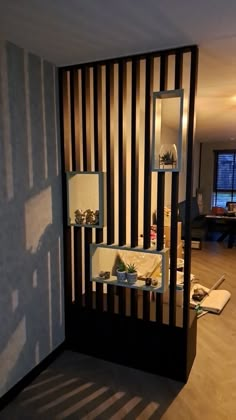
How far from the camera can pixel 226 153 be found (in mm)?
8438

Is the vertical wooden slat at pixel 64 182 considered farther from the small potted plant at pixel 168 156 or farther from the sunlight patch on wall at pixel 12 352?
the small potted plant at pixel 168 156

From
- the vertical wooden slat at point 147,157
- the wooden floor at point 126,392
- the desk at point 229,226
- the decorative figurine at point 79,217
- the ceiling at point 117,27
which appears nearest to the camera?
the ceiling at point 117,27

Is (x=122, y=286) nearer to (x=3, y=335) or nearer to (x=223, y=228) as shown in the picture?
(x=3, y=335)

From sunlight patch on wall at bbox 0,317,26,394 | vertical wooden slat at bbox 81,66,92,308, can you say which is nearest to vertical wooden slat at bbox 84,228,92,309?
vertical wooden slat at bbox 81,66,92,308

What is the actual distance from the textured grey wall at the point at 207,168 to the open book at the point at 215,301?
488cm

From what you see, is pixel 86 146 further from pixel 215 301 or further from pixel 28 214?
pixel 215 301

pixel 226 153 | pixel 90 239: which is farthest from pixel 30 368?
pixel 226 153

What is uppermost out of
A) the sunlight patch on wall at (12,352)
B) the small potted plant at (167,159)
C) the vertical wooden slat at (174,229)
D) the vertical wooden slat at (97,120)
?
the vertical wooden slat at (97,120)

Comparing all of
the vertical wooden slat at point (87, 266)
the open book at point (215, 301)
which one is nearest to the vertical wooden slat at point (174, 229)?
the vertical wooden slat at point (87, 266)

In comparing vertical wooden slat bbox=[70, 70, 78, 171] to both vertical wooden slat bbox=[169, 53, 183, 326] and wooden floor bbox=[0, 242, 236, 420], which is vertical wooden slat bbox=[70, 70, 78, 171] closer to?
vertical wooden slat bbox=[169, 53, 183, 326]

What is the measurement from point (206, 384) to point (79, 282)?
1.32 meters

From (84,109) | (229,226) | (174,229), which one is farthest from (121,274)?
(229,226)

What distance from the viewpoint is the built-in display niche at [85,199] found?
2.53m

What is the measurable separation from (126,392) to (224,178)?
287 inches
